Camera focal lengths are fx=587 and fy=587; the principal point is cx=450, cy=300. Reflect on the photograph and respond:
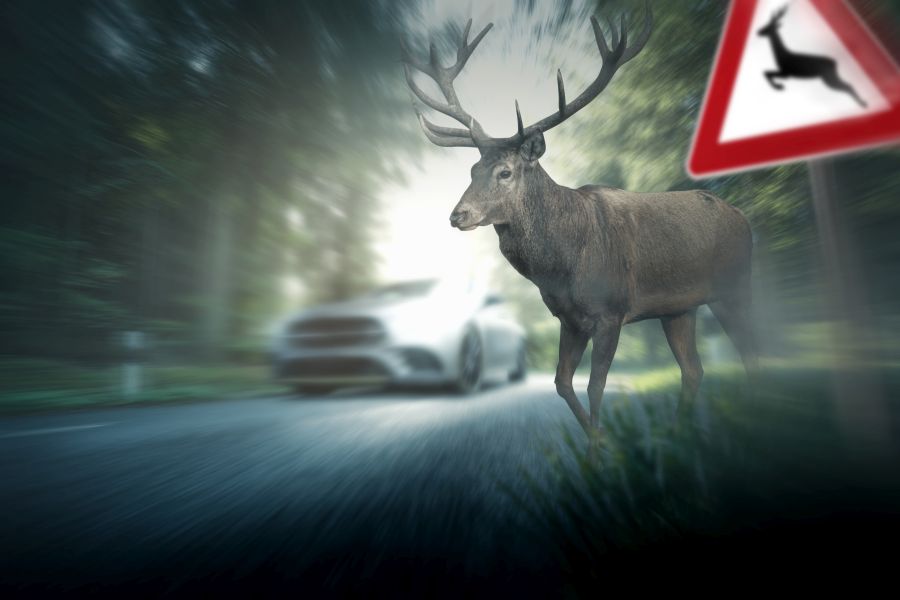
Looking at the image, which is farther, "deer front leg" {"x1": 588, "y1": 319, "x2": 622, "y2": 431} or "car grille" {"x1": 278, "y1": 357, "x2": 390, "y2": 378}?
"car grille" {"x1": 278, "y1": 357, "x2": 390, "y2": 378}

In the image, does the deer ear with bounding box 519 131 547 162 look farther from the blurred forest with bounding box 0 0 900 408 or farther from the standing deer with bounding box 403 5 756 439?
the blurred forest with bounding box 0 0 900 408

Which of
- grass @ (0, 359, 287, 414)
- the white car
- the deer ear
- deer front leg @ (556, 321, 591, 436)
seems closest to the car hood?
the white car

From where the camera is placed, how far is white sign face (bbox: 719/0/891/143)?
163 cm

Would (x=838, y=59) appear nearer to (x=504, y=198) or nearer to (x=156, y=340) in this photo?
(x=504, y=198)

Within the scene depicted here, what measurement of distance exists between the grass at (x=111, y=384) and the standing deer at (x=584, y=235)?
5.00 m

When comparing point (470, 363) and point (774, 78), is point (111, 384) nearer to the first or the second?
point (470, 363)

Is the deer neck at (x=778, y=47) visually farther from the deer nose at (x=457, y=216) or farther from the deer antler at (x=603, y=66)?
the deer nose at (x=457, y=216)

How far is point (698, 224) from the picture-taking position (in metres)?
4.31

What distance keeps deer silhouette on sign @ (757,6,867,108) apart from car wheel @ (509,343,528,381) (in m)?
6.36

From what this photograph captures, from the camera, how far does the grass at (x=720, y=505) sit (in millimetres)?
1852

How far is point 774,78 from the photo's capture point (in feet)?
5.75

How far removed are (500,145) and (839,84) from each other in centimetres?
175

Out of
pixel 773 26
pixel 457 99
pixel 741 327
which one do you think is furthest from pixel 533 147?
pixel 741 327

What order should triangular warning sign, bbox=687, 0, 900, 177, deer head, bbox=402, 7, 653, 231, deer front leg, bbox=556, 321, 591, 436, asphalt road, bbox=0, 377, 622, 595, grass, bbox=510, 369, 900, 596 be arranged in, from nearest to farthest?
Result: triangular warning sign, bbox=687, 0, 900, 177 → grass, bbox=510, 369, 900, 596 → asphalt road, bbox=0, 377, 622, 595 → deer head, bbox=402, 7, 653, 231 → deer front leg, bbox=556, 321, 591, 436
